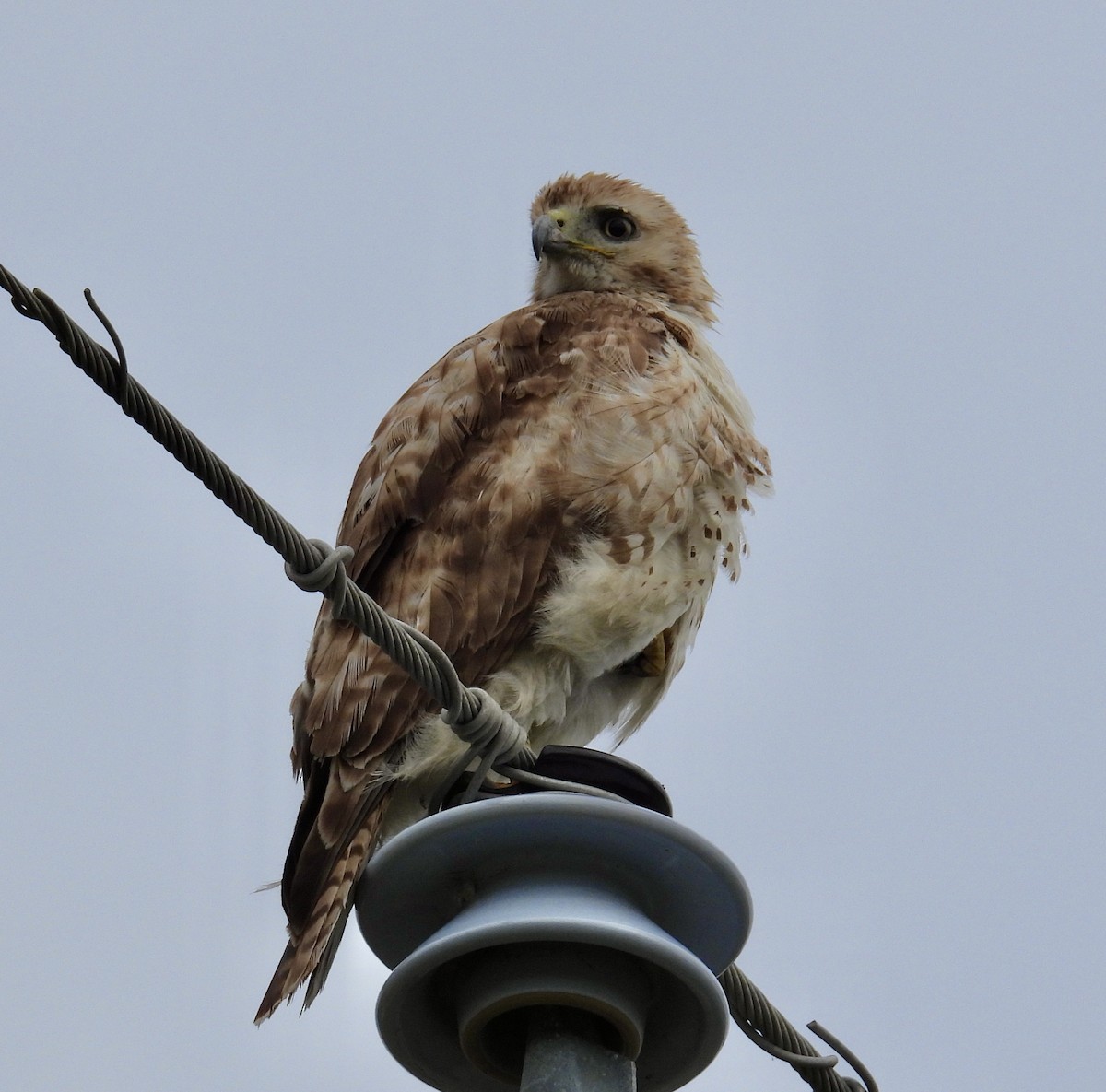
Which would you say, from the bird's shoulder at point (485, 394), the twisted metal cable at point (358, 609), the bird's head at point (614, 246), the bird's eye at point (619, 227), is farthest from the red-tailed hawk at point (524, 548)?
the bird's eye at point (619, 227)

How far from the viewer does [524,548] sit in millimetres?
4309

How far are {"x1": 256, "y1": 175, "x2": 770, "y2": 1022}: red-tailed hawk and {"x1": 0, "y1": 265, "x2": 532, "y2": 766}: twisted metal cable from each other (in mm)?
1034

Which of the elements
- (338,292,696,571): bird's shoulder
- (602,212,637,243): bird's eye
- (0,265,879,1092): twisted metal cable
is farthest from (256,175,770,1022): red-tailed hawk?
(602,212,637,243): bird's eye

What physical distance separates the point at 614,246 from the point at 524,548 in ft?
6.16

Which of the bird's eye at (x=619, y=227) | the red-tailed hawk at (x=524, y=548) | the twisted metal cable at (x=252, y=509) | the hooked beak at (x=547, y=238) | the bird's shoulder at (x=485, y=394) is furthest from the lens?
the bird's eye at (x=619, y=227)

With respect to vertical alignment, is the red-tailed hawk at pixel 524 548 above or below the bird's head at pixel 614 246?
below

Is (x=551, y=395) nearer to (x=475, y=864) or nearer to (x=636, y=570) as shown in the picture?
(x=636, y=570)

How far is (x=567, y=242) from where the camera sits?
579 centimetres

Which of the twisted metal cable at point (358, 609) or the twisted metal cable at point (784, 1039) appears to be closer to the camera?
the twisted metal cable at point (358, 609)

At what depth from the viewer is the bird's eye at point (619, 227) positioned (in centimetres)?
586

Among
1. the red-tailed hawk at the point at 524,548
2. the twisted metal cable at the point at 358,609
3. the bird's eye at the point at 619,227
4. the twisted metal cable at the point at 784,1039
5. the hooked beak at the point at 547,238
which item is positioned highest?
the bird's eye at the point at 619,227

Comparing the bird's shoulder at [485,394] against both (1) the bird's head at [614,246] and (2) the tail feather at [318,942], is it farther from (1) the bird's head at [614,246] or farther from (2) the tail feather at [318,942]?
(2) the tail feather at [318,942]

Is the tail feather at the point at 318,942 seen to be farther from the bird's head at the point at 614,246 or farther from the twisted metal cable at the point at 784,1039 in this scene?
the bird's head at the point at 614,246

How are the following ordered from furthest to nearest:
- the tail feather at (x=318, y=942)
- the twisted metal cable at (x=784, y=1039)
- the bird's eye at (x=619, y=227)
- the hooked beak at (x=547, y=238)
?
the bird's eye at (x=619, y=227), the hooked beak at (x=547, y=238), the tail feather at (x=318, y=942), the twisted metal cable at (x=784, y=1039)
